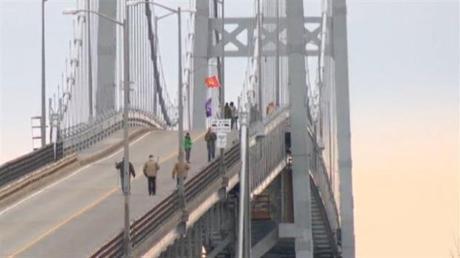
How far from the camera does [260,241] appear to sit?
229ft

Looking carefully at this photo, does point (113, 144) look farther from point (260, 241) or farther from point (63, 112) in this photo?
point (260, 241)

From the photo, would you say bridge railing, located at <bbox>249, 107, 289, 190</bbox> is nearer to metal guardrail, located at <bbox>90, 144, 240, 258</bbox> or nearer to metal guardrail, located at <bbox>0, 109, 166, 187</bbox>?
metal guardrail, located at <bbox>90, 144, 240, 258</bbox>

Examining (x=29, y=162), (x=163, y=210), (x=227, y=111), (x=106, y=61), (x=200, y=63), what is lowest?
(x=163, y=210)

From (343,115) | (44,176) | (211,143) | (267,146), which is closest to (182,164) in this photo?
(211,143)

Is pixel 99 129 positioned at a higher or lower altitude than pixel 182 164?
higher

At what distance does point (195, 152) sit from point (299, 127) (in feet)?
29.5

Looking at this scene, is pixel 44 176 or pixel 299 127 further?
pixel 299 127

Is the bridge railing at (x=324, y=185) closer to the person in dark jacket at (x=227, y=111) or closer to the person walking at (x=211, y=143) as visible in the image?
the person in dark jacket at (x=227, y=111)

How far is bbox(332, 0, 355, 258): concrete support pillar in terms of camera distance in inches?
3135

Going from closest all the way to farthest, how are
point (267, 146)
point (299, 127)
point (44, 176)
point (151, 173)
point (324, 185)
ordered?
point (151, 173) < point (44, 176) < point (267, 146) < point (299, 127) < point (324, 185)

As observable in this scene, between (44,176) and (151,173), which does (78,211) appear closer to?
(151,173)

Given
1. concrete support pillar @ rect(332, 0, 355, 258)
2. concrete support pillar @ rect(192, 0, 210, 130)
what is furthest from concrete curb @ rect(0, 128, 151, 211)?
concrete support pillar @ rect(332, 0, 355, 258)

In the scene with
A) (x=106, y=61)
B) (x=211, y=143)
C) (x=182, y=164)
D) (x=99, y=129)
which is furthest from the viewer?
(x=106, y=61)

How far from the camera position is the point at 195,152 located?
62.2m
